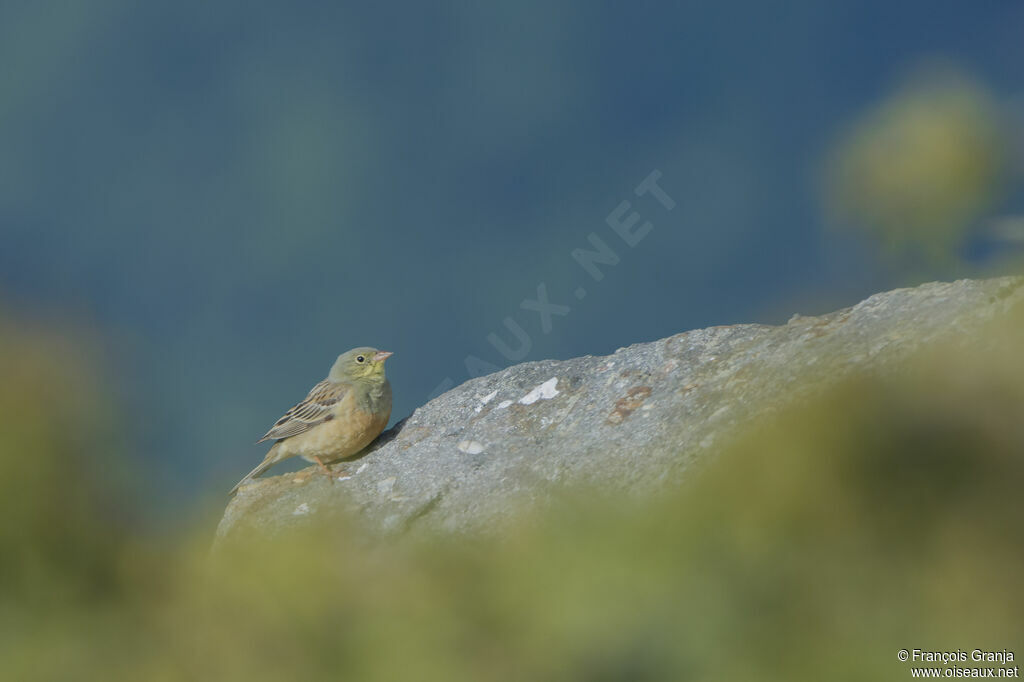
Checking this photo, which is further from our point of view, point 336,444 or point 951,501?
point 336,444

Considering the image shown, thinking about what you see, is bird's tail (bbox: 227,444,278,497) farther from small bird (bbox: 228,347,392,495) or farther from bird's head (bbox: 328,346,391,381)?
bird's head (bbox: 328,346,391,381)


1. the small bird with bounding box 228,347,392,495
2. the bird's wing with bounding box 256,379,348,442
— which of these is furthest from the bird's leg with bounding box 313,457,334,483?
the bird's wing with bounding box 256,379,348,442

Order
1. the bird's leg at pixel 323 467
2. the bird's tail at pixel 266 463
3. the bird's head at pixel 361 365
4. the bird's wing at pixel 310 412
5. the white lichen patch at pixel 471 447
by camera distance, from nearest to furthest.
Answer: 1. the white lichen patch at pixel 471 447
2. the bird's leg at pixel 323 467
3. the bird's wing at pixel 310 412
4. the bird's tail at pixel 266 463
5. the bird's head at pixel 361 365

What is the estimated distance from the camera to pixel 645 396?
4.72m

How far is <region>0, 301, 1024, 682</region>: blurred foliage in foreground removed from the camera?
6.81 ft

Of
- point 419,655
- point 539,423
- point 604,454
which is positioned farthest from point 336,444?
point 419,655

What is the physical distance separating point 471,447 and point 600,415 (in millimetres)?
744

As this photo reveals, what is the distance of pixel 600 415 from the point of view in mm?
4750

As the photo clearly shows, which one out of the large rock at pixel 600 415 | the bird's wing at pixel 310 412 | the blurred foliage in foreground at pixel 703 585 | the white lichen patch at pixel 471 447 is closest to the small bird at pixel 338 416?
the bird's wing at pixel 310 412

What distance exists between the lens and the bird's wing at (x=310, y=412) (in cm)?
571

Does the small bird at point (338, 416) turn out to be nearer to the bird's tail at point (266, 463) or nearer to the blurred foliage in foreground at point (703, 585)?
the bird's tail at point (266, 463)

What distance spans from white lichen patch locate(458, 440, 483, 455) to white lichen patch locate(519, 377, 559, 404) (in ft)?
1.33

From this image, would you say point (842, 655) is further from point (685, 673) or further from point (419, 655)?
point (419, 655)

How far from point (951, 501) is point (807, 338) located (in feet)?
8.20
